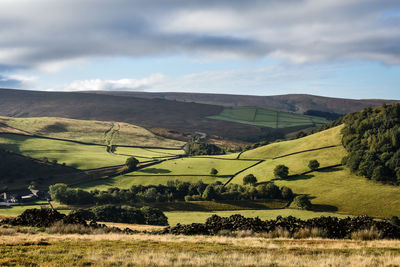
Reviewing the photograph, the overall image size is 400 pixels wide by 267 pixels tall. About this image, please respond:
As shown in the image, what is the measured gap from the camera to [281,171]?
360 ft

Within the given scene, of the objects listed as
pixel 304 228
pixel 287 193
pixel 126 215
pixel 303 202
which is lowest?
pixel 126 215

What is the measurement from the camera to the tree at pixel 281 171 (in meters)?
110

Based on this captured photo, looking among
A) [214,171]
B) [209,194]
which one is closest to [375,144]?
[214,171]

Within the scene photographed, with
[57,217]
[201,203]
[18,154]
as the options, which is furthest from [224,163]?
[57,217]

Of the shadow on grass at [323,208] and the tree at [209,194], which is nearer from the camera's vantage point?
the shadow on grass at [323,208]

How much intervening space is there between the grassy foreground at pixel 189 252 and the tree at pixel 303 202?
66035mm

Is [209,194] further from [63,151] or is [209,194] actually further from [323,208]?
[63,151]

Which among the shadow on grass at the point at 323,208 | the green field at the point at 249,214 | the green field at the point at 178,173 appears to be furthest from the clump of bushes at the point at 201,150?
the shadow on grass at the point at 323,208

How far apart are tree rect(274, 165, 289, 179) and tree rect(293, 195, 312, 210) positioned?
20305mm

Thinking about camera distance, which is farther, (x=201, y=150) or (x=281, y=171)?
(x=201, y=150)

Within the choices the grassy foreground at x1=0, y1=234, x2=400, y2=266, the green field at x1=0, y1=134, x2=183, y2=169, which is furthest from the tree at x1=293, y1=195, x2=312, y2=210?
the green field at x1=0, y1=134, x2=183, y2=169

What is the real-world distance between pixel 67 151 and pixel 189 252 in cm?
15431

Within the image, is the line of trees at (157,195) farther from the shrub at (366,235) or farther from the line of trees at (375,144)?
the shrub at (366,235)

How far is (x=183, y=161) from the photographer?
459 ft
